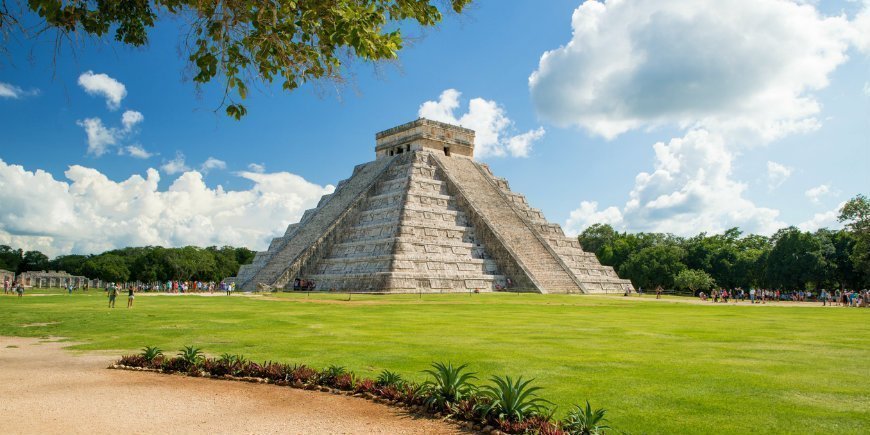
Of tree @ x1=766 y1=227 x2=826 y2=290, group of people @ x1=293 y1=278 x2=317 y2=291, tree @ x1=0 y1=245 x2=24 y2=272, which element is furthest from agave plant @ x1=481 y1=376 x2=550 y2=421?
tree @ x1=0 y1=245 x2=24 y2=272

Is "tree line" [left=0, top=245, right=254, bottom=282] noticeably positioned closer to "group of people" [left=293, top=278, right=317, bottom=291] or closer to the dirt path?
"group of people" [left=293, top=278, right=317, bottom=291]

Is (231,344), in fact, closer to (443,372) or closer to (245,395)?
(245,395)

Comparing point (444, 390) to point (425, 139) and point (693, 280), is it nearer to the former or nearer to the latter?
point (425, 139)

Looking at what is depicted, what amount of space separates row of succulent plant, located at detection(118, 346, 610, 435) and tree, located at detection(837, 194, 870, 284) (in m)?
46.4

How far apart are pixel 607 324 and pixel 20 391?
1320cm

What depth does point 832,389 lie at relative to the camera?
714cm

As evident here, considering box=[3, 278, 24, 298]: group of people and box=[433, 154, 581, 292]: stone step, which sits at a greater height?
box=[433, 154, 581, 292]: stone step

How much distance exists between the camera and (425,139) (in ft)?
163

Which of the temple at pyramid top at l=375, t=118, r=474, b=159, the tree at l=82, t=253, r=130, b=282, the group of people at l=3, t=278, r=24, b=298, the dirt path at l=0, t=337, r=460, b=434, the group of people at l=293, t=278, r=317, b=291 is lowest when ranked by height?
the dirt path at l=0, t=337, r=460, b=434

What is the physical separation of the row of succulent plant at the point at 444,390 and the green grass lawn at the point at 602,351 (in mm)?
613

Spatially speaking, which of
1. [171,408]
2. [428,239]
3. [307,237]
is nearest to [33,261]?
[307,237]

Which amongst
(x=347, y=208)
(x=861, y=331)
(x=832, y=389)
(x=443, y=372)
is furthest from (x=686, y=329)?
(x=347, y=208)

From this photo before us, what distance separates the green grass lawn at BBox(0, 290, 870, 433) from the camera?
623 cm

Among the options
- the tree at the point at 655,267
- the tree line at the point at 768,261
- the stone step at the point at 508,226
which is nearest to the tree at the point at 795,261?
the tree line at the point at 768,261
